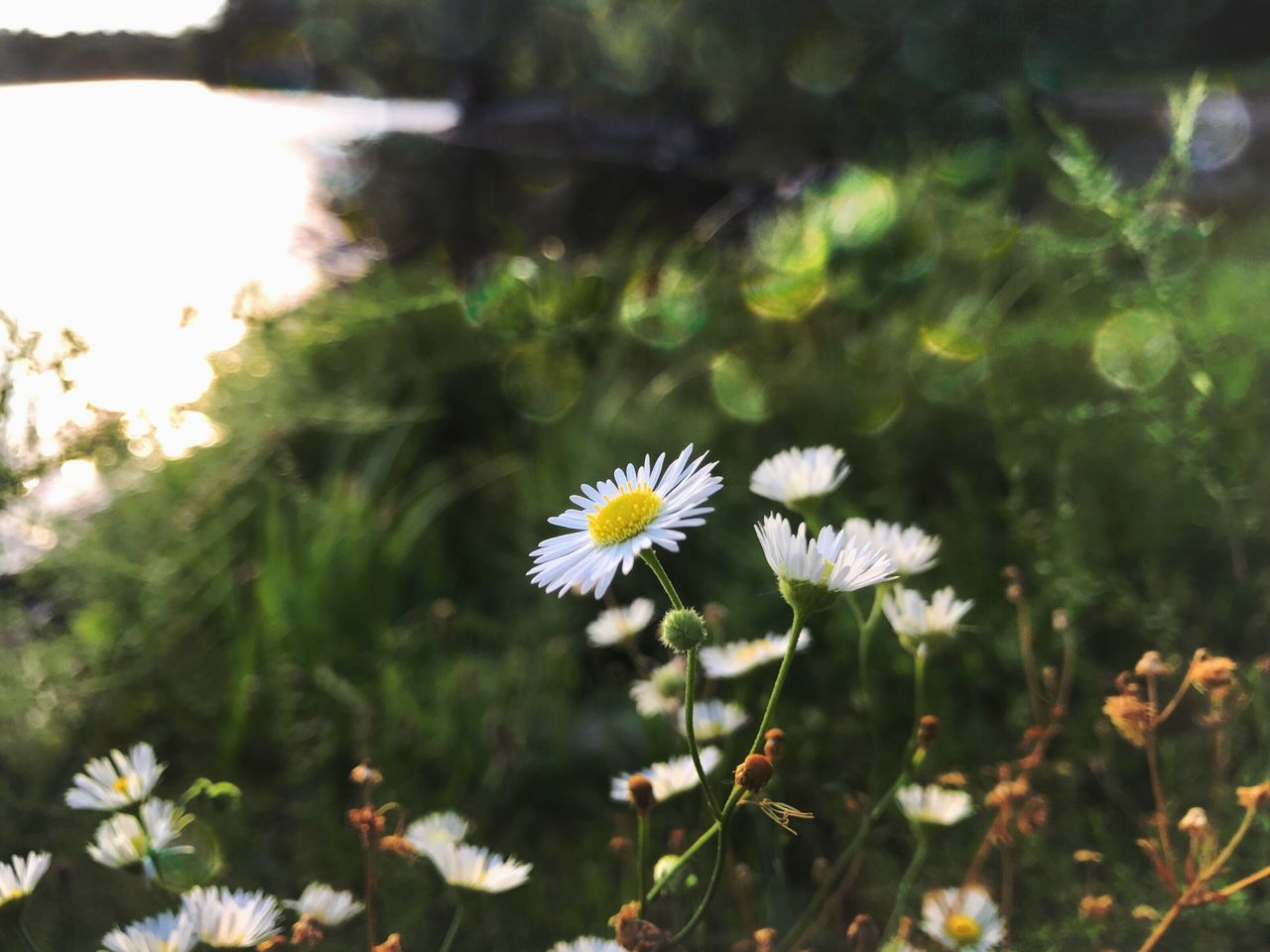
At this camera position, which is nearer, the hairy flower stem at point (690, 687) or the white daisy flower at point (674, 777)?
the hairy flower stem at point (690, 687)

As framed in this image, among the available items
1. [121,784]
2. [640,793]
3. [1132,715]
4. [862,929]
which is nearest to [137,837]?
[121,784]

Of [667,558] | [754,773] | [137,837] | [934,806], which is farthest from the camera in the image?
[667,558]

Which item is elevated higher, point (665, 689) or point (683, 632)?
point (683, 632)

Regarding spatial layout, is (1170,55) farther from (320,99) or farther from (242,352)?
(242,352)

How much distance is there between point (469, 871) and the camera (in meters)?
0.72

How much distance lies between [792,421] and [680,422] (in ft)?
0.61

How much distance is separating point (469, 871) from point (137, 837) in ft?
0.72

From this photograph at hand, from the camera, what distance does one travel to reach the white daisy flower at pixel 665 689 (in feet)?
2.77

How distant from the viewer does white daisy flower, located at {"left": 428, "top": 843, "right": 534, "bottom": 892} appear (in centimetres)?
70

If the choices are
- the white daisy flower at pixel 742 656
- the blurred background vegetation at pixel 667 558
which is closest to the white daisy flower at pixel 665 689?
the white daisy flower at pixel 742 656

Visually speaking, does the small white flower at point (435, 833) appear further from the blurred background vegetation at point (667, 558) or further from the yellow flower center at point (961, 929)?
the yellow flower center at point (961, 929)

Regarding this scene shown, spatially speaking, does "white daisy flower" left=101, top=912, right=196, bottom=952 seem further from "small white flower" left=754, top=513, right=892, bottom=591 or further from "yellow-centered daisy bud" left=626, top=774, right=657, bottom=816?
"small white flower" left=754, top=513, right=892, bottom=591

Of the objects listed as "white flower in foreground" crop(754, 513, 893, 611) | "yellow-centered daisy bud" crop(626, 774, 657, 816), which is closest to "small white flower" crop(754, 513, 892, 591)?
"white flower in foreground" crop(754, 513, 893, 611)

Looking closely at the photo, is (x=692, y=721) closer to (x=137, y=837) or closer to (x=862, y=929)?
(x=862, y=929)
